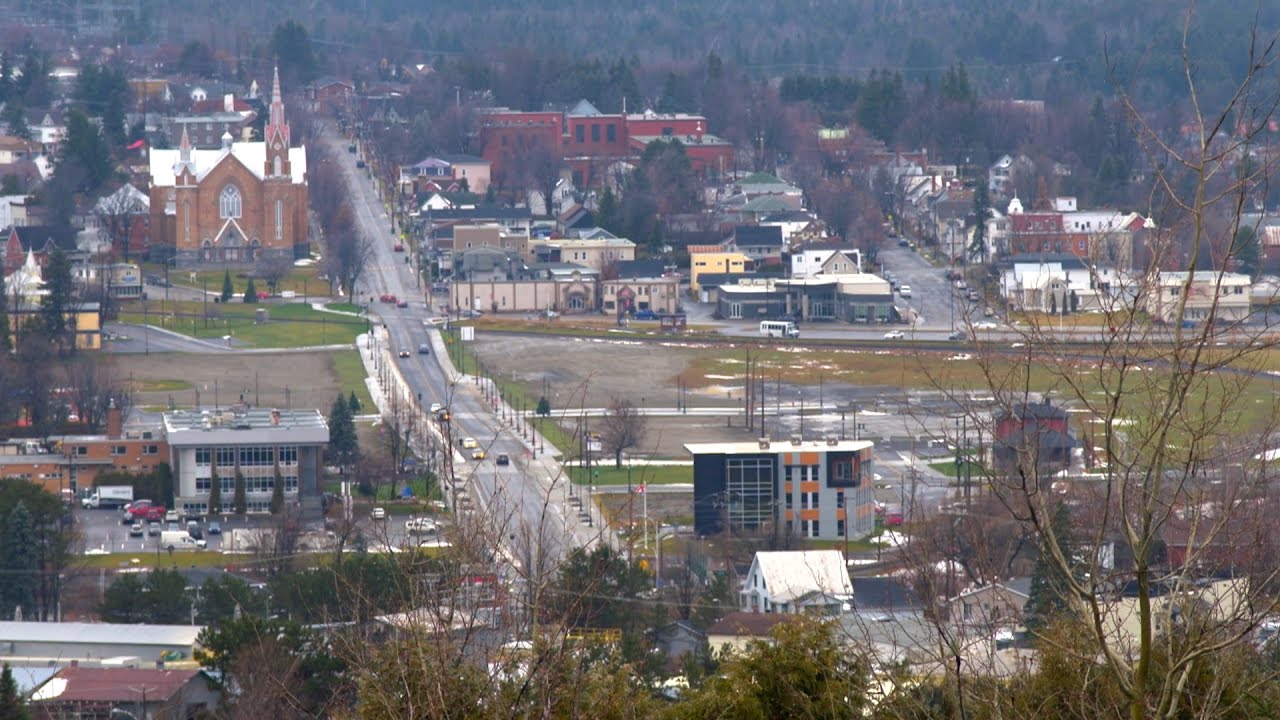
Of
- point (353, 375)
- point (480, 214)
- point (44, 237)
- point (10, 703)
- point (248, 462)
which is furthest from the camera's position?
point (480, 214)

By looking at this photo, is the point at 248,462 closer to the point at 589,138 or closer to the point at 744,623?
the point at 744,623

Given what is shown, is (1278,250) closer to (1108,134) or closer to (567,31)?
(1108,134)

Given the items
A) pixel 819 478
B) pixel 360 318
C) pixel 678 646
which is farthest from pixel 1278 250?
pixel 678 646

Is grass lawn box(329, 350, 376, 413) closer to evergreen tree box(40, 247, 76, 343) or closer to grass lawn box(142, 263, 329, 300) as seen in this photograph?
evergreen tree box(40, 247, 76, 343)

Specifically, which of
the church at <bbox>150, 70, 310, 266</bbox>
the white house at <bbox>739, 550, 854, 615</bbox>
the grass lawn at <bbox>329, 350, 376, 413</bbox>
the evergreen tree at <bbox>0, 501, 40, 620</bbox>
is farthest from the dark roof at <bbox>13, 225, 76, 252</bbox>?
the white house at <bbox>739, 550, 854, 615</bbox>

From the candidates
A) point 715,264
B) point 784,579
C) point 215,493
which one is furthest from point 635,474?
point 715,264

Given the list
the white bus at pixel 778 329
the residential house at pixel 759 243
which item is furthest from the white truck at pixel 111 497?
the residential house at pixel 759 243
